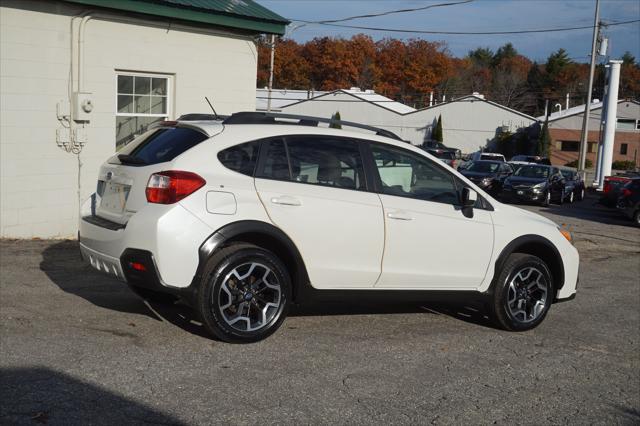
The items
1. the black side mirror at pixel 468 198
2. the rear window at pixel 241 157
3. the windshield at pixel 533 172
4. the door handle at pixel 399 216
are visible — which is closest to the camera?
the rear window at pixel 241 157

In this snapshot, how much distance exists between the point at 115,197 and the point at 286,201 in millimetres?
1407

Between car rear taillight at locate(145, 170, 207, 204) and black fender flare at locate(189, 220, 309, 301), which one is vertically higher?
car rear taillight at locate(145, 170, 207, 204)

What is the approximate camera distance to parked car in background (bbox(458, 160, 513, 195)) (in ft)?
102

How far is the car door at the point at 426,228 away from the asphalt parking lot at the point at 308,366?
548 millimetres

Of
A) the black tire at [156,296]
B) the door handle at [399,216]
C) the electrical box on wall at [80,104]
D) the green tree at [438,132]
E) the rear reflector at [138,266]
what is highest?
the green tree at [438,132]

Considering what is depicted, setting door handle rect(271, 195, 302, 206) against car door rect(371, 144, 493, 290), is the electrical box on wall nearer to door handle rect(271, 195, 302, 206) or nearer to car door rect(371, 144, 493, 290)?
car door rect(371, 144, 493, 290)

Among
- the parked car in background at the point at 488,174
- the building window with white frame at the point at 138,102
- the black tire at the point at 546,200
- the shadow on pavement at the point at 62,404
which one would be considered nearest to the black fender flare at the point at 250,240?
the shadow on pavement at the point at 62,404

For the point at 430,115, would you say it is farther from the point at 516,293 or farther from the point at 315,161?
the point at 315,161

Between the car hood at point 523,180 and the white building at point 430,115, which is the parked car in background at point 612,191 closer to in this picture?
the car hood at point 523,180

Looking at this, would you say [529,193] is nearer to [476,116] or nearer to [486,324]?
[486,324]

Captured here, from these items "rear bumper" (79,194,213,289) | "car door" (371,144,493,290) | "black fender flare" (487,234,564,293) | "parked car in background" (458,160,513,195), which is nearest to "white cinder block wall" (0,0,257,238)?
"rear bumper" (79,194,213,289)

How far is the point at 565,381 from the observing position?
19.4 ft

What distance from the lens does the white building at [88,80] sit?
10945mm

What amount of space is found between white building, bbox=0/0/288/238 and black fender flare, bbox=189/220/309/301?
6318mm
